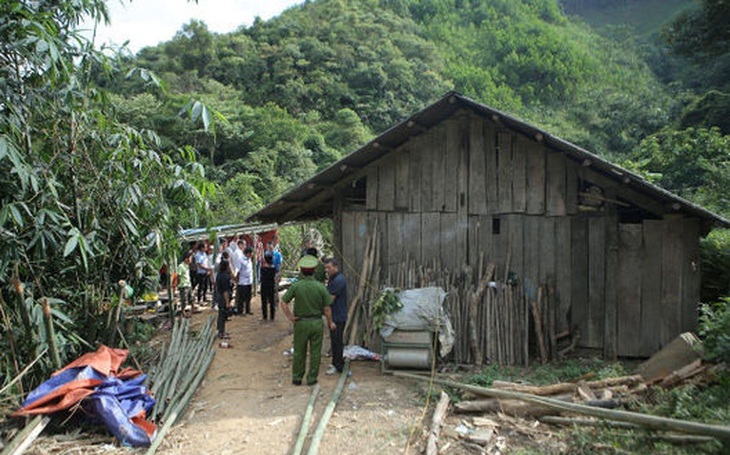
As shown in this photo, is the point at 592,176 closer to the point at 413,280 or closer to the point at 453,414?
the point at 413,280

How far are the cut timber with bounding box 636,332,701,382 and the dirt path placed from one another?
3.22 meters

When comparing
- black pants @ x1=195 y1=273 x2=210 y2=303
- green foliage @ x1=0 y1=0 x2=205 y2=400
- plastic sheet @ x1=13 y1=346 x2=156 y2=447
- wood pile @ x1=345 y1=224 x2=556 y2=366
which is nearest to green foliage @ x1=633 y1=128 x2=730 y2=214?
wood pile @ x1=345 y1=224 x2=556 y2=366

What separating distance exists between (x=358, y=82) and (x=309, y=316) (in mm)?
42902

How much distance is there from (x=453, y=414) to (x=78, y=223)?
5.60 meters

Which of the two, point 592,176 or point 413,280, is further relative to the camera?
point 413,280

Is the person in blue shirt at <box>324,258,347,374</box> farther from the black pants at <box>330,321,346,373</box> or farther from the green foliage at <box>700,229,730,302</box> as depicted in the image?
the green foliage at <box>700,229,730,302</box>

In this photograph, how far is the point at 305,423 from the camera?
19.7 ft

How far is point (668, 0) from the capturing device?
7338 centimetres

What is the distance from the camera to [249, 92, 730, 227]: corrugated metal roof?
24.9 feet

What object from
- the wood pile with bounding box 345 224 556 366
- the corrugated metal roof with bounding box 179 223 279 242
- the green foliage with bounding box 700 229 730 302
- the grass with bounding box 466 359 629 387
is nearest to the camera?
the grass with bounding box 466 359 629 387

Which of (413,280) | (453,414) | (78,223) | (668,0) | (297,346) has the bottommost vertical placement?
(453,414)

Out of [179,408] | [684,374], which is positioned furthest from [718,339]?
[179,408]

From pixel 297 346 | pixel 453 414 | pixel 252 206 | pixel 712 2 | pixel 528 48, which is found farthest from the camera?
pixel 528 48

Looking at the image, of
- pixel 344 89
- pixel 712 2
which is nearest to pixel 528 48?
pixel 344 89
